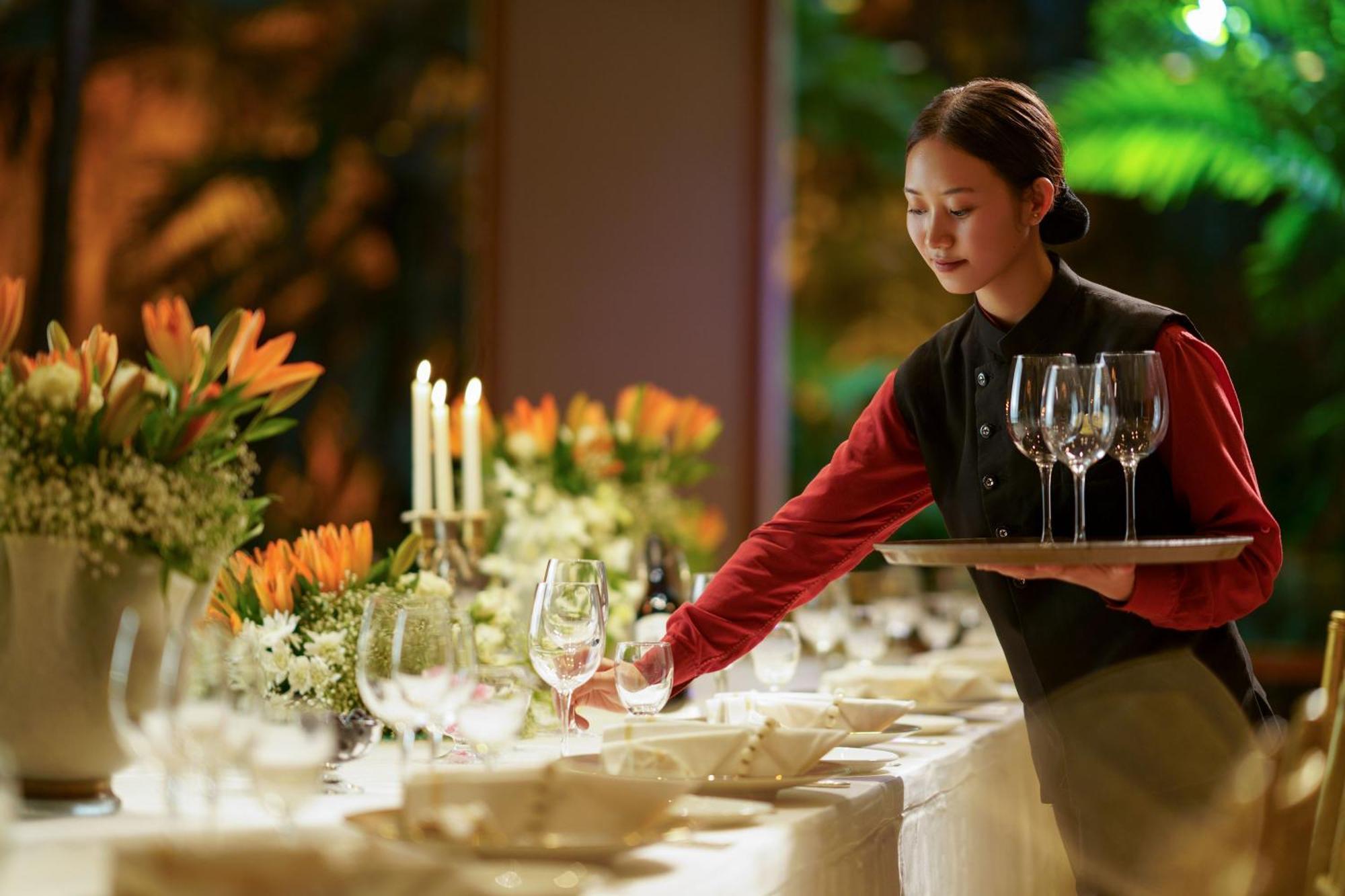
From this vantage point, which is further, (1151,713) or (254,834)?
(1151,713)

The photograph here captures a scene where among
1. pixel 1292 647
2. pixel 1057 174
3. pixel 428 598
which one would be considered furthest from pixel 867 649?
pixel 1292 647

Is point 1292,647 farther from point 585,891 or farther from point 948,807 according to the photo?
point 585,891

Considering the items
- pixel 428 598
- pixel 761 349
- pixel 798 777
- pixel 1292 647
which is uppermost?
pixel 761 349

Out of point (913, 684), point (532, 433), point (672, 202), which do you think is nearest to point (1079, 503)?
point (913, 684)

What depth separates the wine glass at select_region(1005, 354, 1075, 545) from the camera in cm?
192

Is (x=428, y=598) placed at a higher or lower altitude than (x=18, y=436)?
lower

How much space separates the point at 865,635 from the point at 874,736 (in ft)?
3.75

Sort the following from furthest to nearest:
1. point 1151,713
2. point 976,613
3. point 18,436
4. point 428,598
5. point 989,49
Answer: point 989,49 → point 976,613 → point 1151,713 → point 428,598 → point 18,436

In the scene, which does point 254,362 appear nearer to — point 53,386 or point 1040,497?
point 53,386

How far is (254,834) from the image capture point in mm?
1434

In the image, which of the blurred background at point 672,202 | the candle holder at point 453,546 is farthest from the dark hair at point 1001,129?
the blurred background at point 672,202

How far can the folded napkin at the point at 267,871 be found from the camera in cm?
112

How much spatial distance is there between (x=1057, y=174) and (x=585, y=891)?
53.0 inches

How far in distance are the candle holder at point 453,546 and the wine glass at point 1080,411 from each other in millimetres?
1193
